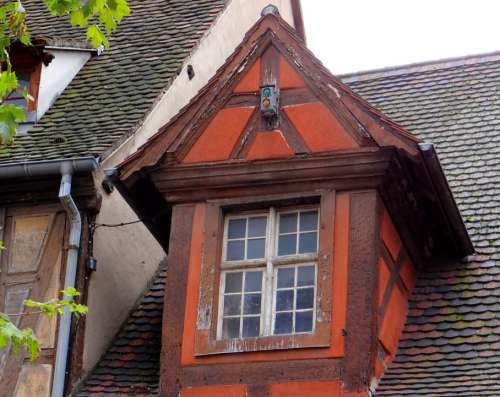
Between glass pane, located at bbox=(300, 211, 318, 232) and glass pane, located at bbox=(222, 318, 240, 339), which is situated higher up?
glass pane, located at bbox=(300, 211, 318, 232)

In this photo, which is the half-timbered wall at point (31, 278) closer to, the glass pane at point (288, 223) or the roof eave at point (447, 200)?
the glass pane at point (288, 223)

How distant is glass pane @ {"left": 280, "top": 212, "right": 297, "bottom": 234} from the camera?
12102 mm

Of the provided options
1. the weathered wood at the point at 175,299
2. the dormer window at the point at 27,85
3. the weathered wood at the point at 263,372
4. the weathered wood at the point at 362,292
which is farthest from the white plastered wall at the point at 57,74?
the weathered wood at the point at 362,292

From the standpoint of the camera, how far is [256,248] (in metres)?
12.1

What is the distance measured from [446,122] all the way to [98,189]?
13.8 ft

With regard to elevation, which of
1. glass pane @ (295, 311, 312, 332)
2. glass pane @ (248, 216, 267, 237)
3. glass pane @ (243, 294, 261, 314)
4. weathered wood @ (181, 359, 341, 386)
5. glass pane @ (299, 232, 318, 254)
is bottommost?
weathered wood @ (181, 359, 341, 386)

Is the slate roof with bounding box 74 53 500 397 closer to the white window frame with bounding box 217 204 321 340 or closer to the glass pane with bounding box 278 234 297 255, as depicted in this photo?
the white window frame with bounding box 217 204 321 340

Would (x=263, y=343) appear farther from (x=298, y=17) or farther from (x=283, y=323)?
(x=298, y=17)

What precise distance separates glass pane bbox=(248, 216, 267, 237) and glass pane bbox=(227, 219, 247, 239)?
5 cm

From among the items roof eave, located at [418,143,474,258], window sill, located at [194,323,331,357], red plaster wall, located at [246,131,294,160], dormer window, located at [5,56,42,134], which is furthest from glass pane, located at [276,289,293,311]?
dormer window, located at [5,56,42,134]

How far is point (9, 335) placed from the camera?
9.03 m

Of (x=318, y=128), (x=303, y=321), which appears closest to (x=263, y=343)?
(x=303, y=321)

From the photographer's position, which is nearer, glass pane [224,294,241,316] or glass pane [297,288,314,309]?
glass pane [297,288,314,309]

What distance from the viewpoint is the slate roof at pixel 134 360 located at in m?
12.0
